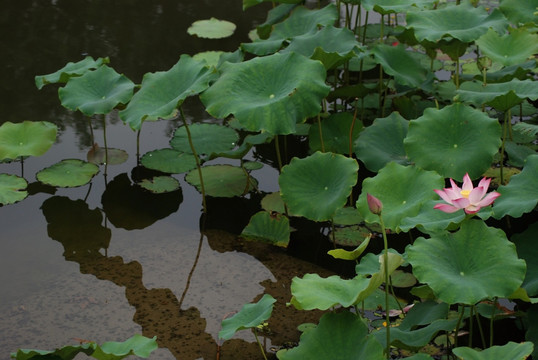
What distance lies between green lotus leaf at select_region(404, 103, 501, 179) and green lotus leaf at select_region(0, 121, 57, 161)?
158 centimetres

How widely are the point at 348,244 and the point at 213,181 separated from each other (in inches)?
27.4

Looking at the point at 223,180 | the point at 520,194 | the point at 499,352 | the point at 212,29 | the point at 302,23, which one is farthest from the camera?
the point at 212,29

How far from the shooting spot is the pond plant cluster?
192 cm

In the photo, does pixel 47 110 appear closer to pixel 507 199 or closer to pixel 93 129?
pixel 93 129

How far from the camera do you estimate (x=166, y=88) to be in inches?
115

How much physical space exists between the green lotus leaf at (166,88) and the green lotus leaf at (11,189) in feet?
2.04

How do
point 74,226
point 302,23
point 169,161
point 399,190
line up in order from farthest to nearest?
point 302,23 → point 169,161 → point 74,226 → point 399,190

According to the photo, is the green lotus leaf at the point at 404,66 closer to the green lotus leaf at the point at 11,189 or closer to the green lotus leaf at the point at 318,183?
the green lotus leaf at the point at 318,183

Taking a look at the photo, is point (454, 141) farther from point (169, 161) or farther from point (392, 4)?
point (169, 161)

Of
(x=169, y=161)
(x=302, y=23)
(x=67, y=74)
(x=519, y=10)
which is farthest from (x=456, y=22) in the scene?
(x=67, y=74)

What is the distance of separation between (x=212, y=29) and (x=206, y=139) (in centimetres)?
138

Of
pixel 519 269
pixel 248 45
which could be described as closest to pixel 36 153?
pixel 248 45

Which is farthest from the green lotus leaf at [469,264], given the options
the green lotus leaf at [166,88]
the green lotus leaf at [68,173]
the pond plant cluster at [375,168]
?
the green lotus leaf at [68,173]

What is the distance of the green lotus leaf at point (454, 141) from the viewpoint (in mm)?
2602
